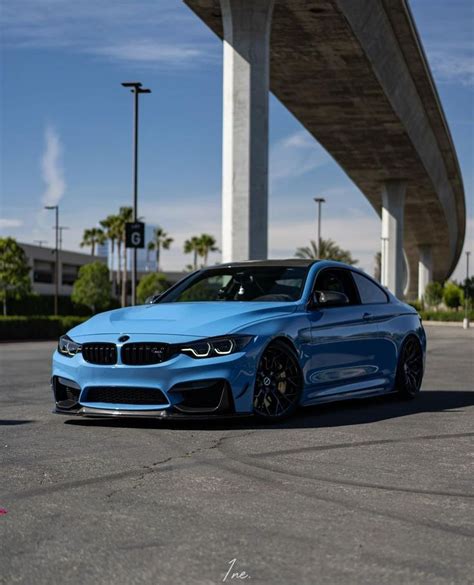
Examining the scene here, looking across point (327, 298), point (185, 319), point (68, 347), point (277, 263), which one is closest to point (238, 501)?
point (185, 319)

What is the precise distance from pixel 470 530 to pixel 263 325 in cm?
400

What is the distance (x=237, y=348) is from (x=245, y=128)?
54.4 feet

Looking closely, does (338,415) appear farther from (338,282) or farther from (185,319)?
(185,319)

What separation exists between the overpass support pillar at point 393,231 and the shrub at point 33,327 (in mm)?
24991

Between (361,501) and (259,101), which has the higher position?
(259,101)

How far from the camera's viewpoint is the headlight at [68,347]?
879 cm

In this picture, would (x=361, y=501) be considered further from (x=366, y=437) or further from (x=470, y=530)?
Answer: (x=366, y=437)

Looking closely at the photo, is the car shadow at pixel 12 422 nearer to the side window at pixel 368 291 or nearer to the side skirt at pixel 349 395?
the side skirt at pixel 349 395

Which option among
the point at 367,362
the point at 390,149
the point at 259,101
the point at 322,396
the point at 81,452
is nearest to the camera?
the point at 81,452

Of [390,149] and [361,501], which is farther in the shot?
[390,149]

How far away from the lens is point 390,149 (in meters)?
50.2

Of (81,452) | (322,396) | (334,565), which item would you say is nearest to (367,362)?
(322,396)

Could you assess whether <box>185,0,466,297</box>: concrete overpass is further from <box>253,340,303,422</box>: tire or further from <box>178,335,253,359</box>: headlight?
<box>178,335,253,359</box>: headlight

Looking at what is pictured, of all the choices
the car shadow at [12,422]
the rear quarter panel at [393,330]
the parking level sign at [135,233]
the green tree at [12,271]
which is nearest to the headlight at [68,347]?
the car shadow at [12,422]
